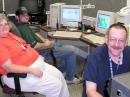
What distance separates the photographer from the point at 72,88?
12.0 feet

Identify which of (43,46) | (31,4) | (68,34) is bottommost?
(43,46)

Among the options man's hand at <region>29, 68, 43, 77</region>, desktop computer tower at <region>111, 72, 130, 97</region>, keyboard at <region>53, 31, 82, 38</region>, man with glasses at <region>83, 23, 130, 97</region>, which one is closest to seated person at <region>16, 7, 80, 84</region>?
keyboard at <region>53, 31, 82, 38</region>

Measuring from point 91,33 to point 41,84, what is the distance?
155 centimetres

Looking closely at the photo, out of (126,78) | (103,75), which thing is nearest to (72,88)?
(103,75)

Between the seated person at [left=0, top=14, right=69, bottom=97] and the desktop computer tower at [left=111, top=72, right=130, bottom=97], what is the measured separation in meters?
1.51

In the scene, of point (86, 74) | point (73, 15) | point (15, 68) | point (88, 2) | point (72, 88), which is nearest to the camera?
point (86, 74)

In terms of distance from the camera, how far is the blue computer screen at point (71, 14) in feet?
13.8

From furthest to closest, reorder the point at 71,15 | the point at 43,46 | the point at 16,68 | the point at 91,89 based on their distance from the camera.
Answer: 1. the point at 71,15
2. the point at 43,46
3. the point at 16,68
4. the point at 91,89

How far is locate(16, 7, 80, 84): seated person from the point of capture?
3264mm

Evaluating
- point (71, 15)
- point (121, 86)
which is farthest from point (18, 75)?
point (71, 15)

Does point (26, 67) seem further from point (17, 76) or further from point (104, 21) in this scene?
point (104, 21)

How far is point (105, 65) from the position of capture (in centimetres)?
166

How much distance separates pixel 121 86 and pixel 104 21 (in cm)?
282

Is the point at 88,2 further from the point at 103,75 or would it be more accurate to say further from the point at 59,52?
the point at 103,75
